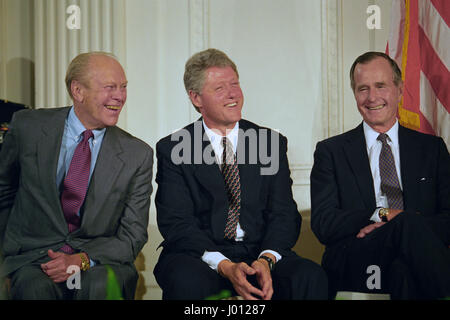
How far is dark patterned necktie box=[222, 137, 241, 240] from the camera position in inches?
91.7

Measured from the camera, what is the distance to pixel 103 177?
7.41 feet

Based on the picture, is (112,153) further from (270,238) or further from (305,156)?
(305,156)

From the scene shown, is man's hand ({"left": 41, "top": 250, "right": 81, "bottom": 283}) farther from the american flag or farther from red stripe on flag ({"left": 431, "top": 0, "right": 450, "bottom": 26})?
red stripe on flag ({"left": 431, "top": 0, "right": 450, "bottom": 26})

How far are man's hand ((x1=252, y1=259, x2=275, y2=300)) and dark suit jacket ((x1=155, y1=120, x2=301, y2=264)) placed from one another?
0.62 feet

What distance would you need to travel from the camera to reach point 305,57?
3.40 m

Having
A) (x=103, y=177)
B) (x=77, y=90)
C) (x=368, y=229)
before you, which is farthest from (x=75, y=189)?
(x=368, y=229)

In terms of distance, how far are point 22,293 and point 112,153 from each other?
2.31ft

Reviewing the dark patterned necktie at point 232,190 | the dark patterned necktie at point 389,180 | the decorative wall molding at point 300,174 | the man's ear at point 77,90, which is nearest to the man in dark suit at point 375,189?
the dark patterned necktie at point 389,180

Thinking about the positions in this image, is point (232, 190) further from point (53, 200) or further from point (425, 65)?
point (425, 65)

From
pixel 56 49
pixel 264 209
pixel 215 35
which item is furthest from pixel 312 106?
pixel 56 49

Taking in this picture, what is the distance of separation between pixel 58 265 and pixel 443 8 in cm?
231

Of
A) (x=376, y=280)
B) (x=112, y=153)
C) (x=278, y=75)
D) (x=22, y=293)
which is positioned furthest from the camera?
(x=278, y=75)

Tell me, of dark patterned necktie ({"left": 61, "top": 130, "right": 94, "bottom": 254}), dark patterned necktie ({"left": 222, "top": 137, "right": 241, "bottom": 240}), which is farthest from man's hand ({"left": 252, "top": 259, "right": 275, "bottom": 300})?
dark patterned necktie ({"left": 61, "top": 130, "right": 94, "bottom": 254})

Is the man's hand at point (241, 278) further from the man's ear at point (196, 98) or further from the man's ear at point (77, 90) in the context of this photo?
the man's ear at point (77, 90)
